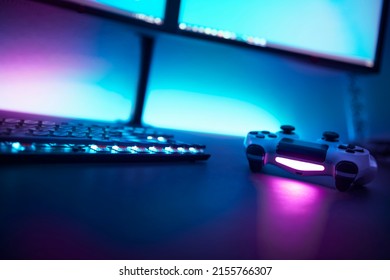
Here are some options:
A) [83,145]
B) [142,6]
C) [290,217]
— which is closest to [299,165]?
[290,217]

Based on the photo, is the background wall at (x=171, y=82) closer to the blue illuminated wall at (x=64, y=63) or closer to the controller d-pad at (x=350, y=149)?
the blue illuminated wall at (x=64, y=63)

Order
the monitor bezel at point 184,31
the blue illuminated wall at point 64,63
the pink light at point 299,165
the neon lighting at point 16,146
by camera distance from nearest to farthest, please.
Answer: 1. the neon lighting at point 16,146
2. the pink light at point 299,165
3. the monitor bezel at point 184,31
4. the blue illuminated wall at point 64,63

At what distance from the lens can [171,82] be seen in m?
0.95

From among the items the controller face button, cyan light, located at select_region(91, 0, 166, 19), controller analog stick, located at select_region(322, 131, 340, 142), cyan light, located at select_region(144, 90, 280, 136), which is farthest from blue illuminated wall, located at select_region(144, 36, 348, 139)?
the controller face button

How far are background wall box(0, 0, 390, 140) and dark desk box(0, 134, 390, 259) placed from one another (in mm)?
418

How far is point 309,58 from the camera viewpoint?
0.88 metres

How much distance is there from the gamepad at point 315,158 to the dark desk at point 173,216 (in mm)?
35

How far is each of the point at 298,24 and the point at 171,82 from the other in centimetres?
37

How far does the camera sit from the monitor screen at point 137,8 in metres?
0.67

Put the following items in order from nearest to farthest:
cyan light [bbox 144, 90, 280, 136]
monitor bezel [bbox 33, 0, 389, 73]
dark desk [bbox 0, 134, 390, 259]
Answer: dark desk [bbox 0, 134, 390, 259], monitor bezel [bbox 33, 0, 389, 73], cyan light [bbox 144, 90, 280, 136]

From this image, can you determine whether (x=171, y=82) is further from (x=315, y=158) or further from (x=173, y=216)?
(x=173, y=216)

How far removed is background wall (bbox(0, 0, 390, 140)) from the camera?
78cm

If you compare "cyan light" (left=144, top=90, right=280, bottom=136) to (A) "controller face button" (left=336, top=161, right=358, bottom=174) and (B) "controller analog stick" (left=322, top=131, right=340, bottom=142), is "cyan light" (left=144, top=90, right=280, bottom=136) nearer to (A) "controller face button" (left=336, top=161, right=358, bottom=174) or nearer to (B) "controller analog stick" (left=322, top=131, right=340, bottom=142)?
(B) "controller analog stick" (left=322, top=131, right=340, bottom=142)

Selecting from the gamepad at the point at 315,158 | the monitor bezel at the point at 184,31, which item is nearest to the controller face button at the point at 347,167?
the gamepad at the point at 315,158
